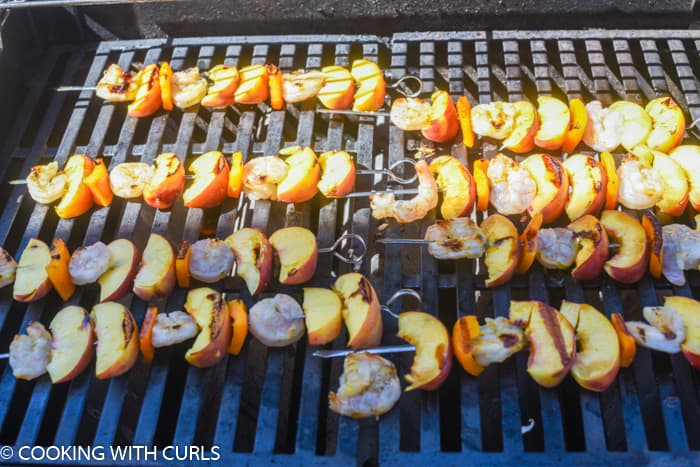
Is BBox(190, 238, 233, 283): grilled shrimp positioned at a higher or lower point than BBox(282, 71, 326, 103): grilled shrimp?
lower

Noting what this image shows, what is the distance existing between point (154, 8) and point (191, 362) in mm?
2874

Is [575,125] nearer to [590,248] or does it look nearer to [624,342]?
[590,248]

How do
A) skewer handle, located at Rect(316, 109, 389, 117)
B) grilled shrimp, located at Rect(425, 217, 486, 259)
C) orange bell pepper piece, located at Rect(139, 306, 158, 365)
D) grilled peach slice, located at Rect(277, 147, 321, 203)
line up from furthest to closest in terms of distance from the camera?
skewer handle, located at Rect(316, 109, 389, 117) < grilled peach slice, located at Rect(277, 147, 321, 203) < grilled shrimp, located at Rect(425, 217, 486, 259) < orange bell pepper piece, located at Rect(139, 306, 158, 365)

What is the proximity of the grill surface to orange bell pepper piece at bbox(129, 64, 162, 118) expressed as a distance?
0.08 metres

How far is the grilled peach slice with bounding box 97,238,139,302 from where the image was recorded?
9.21 ft

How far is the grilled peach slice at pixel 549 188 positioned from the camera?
2924mm

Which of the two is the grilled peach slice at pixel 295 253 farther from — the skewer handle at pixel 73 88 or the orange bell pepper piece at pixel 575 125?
the skewer handle at pixel 73 88

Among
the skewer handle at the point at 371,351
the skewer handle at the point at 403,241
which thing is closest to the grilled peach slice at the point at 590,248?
the skewer handle at the point at 403,241

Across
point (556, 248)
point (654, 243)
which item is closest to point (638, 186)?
point (654, 243)

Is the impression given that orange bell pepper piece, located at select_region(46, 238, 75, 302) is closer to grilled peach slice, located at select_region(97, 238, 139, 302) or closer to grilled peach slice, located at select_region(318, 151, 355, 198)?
grilled peach slice, located at select_region(97, 238, 139, 302)

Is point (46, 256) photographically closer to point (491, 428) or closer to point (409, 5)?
point (491, 428)

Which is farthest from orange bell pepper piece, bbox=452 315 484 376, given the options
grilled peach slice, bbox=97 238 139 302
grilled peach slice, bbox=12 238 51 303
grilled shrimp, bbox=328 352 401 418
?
grilled peach slice, bbox=12 238 51 303

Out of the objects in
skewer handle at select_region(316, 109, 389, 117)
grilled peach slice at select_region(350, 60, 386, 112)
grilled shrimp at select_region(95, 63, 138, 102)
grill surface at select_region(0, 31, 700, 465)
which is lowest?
grill surface at select_region(0, 31, 700, 465)

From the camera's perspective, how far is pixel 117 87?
3.66 metres
